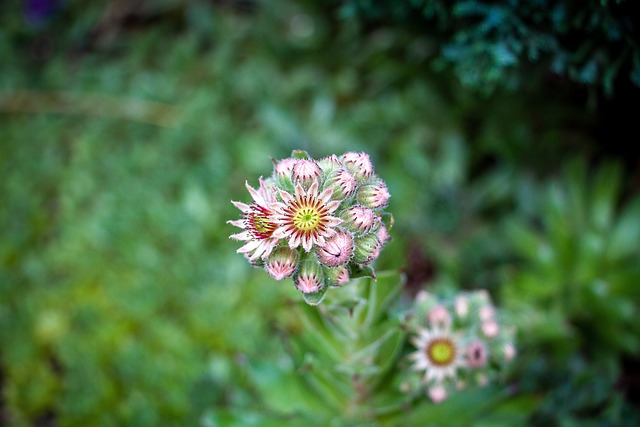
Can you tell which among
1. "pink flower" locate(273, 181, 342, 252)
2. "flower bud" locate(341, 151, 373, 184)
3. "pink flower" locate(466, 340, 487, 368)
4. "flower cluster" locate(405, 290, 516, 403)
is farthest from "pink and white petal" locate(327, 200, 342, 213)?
"pink flower" locate(466, 340, 487, 368)

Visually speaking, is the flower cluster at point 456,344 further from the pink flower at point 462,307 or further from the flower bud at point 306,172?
the flower bud at point 306,172

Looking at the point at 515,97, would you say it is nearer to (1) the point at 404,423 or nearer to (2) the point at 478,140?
(2) the point at 478,140

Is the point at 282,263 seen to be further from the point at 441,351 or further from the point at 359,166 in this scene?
the point at 441,351

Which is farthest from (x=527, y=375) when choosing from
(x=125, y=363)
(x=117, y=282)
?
(x=117, y=282)

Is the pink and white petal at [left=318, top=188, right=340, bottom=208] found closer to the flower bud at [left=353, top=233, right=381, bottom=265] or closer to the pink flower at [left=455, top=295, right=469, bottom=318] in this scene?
the flower bud at [left=353, top=233, right=381, bottom=265]

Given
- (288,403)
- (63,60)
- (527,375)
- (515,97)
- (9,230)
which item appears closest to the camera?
(288,403)

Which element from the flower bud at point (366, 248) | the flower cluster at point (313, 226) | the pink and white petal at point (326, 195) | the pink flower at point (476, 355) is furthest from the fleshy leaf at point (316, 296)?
the pink flower at point (476, 355)
